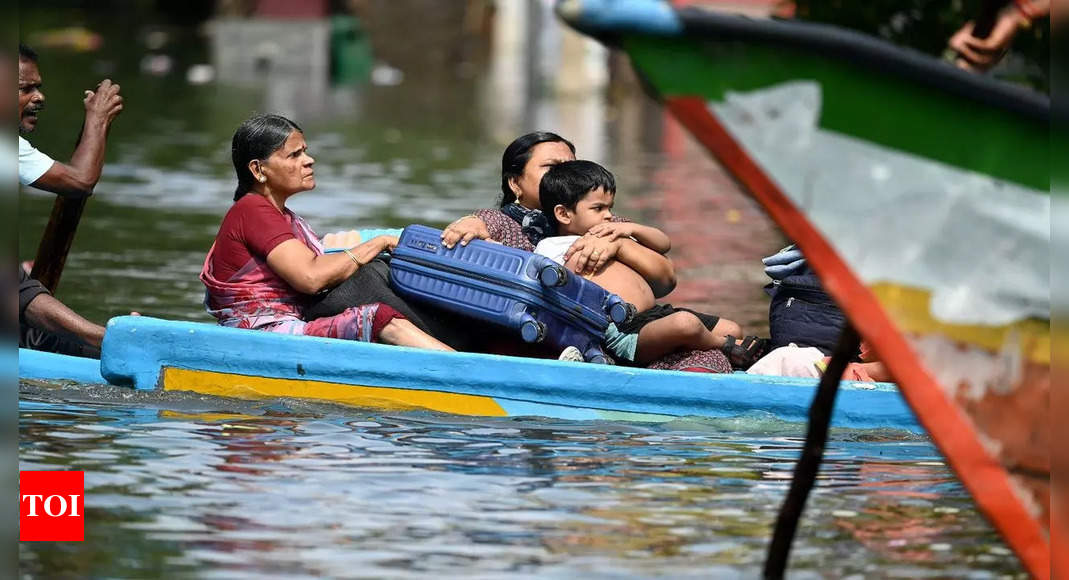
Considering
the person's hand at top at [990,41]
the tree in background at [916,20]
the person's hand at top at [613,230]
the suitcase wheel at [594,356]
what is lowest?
the suitcase wheel at [594,356]

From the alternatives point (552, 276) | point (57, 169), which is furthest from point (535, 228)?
point (57, 169)

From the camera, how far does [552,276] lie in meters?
7.09

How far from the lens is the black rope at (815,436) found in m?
5.13

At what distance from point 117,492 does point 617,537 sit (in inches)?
66.9

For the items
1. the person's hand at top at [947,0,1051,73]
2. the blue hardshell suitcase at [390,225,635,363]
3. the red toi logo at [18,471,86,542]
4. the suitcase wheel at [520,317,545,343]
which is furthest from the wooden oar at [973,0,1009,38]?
the red toi logo at [18,471,86,542]

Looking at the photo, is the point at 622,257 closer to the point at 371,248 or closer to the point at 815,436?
the point at 371,248

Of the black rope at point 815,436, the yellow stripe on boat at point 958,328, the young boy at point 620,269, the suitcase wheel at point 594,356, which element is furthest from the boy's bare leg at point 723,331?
the yellow stripe on boat at point 958,328

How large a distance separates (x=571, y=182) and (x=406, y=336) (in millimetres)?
957

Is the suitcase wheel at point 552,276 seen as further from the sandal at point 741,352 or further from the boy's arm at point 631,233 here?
the sandal at point 741,352

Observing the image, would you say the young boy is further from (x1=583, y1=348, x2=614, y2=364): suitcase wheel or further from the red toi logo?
the red toi logo

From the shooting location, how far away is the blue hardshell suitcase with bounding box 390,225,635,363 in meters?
7.17

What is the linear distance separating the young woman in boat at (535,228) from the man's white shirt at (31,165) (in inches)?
67.3

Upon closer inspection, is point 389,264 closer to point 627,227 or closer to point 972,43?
point 627,227

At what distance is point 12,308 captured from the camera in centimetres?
709
